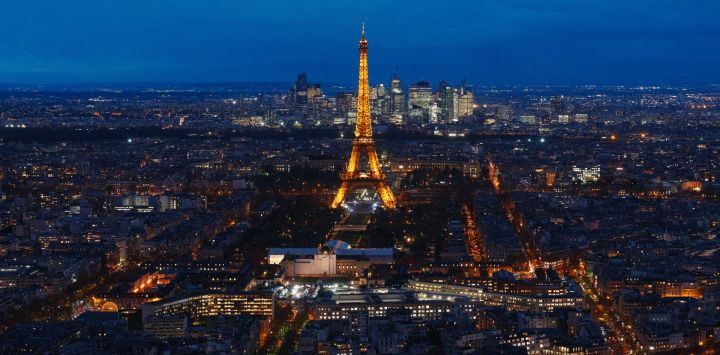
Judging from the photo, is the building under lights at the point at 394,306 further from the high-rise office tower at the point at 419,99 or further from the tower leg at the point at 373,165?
the high-rise office tower at the point at 419,99

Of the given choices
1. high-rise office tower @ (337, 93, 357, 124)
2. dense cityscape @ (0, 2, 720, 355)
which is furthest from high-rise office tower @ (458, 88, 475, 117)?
dense cityscape @ (0, 2, 720, 355)

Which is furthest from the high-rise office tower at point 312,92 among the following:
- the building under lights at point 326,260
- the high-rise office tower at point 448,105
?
the building under lights at point 326,260

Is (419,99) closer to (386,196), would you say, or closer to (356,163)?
(356,163)

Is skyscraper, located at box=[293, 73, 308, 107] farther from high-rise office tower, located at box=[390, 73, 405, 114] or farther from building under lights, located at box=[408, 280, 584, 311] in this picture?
building under lights, located at box=[408, 280, 584, 311]

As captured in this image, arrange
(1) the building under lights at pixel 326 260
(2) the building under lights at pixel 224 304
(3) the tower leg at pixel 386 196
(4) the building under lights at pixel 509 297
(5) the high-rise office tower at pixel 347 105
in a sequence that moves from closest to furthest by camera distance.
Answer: (2) the building under lights at pixel 224 304 → (4) the building under lights at pixel 509 297 → (1) the building under lights at pixel 326 260 → (3) the tower leg at pixel 386 196 → (5) the high-rise office tower at pixel 347 105

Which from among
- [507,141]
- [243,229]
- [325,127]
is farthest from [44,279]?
[325,127]

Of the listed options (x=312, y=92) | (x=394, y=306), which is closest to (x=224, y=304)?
(x=394, y=306)
